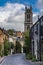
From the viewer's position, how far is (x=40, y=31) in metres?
60.7

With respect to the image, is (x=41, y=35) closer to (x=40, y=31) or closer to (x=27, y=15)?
(x=40, y=31)

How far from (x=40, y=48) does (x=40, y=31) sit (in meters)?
3.68

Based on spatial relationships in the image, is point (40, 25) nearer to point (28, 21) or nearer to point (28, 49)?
point (28, 49)

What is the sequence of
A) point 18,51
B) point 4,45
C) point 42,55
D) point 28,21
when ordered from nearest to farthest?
point 42,55
point 4,45
point 18,51
point 28,21

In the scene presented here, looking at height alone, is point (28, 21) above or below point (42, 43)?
above

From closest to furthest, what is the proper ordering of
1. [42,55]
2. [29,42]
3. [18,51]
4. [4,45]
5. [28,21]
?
[42,55]
[29,42]
[4,45]
[18,51]
[28,21]

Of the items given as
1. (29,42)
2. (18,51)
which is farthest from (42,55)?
(18,51)

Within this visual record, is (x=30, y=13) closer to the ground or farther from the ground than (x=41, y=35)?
farther from the ground

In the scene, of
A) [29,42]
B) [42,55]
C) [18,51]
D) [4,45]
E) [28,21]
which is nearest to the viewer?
[42,55]

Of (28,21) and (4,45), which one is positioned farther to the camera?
(28,21)

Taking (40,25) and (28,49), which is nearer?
(40,25)

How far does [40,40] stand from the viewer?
199 ft

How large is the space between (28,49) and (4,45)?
31.6 ft

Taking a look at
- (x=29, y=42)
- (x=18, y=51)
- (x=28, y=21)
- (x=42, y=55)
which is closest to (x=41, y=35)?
(x=42, y=55)
